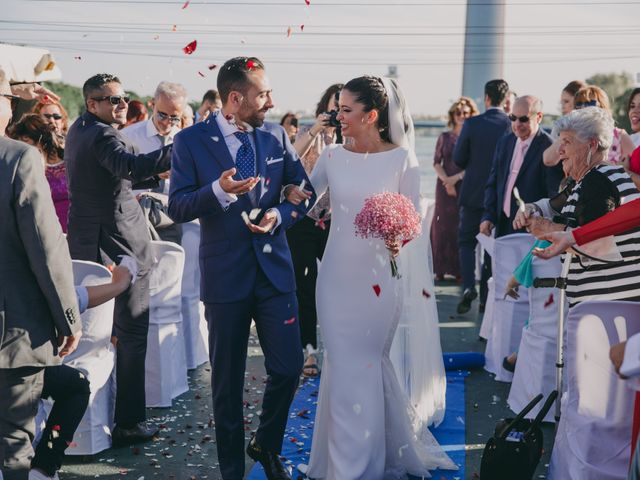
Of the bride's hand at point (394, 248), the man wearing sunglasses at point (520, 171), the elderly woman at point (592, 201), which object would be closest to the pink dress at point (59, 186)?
the bride's hand at point (394, 248)

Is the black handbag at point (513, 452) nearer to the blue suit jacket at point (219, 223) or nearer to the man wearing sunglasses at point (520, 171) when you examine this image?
the blue suit jacket at point (219, 223)

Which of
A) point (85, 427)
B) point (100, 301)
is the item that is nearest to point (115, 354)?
point (85, 427)

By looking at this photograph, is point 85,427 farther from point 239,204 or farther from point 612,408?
point 612,408

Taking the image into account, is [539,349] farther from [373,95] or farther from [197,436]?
[197,436]

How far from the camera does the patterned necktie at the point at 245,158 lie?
13.6 feet

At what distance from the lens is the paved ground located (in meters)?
4.60

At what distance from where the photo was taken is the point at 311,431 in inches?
207

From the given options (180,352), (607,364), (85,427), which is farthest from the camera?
(180,352)

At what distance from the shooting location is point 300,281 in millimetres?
6543

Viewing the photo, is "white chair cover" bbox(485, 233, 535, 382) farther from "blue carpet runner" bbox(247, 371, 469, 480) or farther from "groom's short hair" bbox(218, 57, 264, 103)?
"groom's short hair" bbox(218, 57, 264, 103)

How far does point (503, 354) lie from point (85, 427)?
337 centimetres

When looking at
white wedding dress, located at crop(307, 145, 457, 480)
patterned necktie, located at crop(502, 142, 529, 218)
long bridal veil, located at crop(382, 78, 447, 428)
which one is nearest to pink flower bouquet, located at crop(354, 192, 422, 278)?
white wedding dress, located at crop(307, 145, 457, 480)

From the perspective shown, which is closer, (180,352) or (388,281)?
(388,281)

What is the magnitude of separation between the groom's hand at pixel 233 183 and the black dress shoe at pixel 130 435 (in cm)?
196
